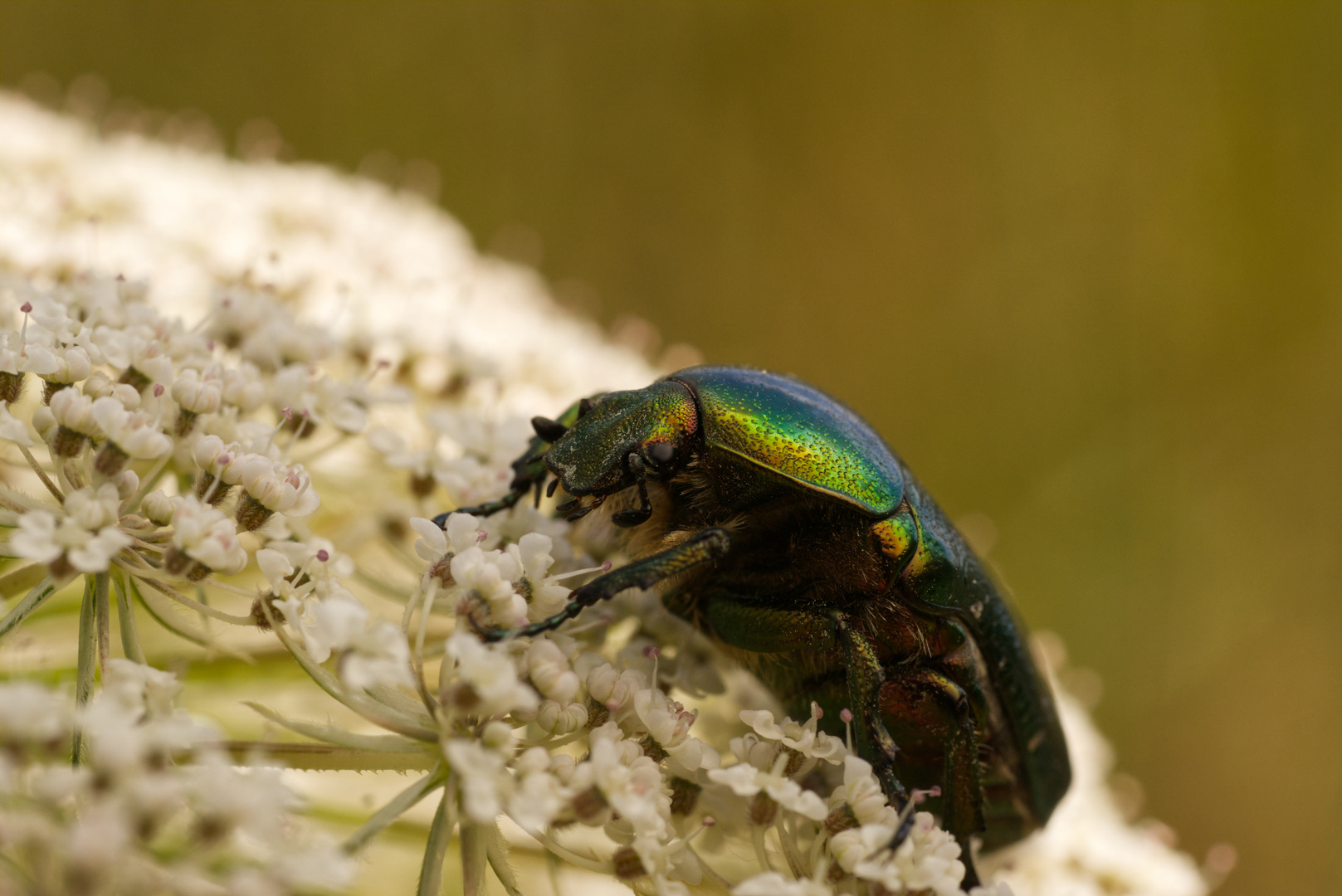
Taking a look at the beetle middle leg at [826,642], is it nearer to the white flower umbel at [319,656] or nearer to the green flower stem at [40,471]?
the white flower umbel at [319,656]

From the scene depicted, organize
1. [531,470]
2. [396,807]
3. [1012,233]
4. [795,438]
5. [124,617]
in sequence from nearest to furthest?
1. [396,807]
2. [124,617]
3. [795,438]
4. [531,470]
5. [1012,233]

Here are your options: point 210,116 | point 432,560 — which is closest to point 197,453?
point 432,560

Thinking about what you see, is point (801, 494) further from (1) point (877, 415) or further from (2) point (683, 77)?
(2) point (683, 77)

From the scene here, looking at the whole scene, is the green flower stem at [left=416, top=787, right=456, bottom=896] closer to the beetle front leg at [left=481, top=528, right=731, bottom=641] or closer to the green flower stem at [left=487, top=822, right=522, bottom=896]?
the green flower stem at [left=487, top=822, right=522, bottom=896]

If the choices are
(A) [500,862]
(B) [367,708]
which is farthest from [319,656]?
(A) [500,862]

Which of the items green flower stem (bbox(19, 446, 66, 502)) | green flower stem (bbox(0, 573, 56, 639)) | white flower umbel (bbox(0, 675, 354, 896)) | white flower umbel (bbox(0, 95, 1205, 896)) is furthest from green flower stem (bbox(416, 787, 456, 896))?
green flower stem (bbox(19, 446, 66, 502))

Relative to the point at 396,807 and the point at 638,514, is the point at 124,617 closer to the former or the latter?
the point at 396,807
